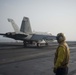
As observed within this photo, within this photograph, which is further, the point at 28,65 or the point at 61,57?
the point at 28,65

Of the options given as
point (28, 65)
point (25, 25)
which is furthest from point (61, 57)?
point (25, 25)

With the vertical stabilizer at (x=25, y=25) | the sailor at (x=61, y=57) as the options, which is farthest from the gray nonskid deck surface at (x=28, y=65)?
the vertical stabilizer at (x=25, y=25)

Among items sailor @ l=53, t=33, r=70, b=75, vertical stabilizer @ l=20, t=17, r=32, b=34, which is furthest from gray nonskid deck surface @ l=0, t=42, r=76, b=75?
vertical stabilizer @ l=20, t=17, r=32, b=34

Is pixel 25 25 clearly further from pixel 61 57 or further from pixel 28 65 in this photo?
pixel 61 57

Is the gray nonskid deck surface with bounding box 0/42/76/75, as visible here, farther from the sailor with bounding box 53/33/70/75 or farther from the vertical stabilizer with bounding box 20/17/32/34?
the vertical stabilizer with bounding box 20/17/32/34

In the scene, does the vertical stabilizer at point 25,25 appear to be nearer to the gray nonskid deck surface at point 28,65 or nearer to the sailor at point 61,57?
the gray nonskid deck surface at point 28,65

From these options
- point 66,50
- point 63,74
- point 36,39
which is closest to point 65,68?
point 63,74

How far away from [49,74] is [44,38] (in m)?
32.6

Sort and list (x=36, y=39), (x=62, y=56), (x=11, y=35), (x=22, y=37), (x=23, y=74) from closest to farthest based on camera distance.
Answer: (x=62, y=56) < (x=23, y=74) < (x=11, y=35) < (x=22, y=37) < (x=36, y=39)

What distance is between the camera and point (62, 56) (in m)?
5.79

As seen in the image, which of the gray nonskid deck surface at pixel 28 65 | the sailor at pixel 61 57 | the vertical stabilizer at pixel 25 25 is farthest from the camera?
the vertical stabilizer at pixel 25 25

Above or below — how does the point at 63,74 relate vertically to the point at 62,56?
below

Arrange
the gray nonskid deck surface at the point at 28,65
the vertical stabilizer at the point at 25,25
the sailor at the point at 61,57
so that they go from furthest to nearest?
the vertical stabilizer at the point at 25,25 < the gray nonskid deck surface at the point at 28,65 < the sailor at the point at 61,57

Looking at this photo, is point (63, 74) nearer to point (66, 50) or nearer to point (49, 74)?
point (66, 50)
